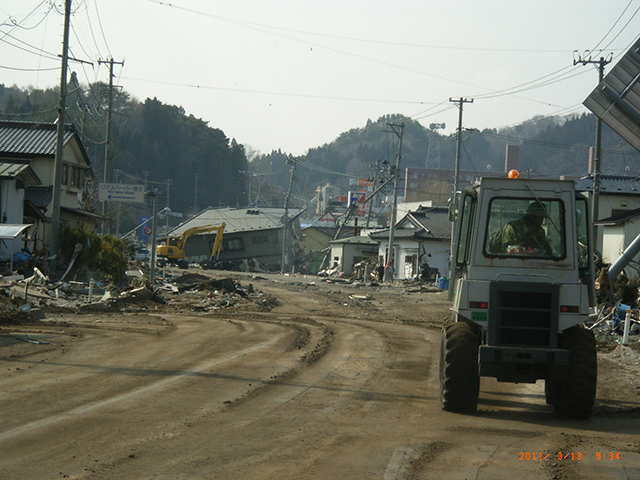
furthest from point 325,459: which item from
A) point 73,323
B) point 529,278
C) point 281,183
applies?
point 281,183

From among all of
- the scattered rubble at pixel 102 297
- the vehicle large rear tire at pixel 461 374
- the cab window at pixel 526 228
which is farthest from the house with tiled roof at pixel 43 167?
the cab window at pixel 526 228

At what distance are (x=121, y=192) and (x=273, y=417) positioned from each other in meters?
25.5

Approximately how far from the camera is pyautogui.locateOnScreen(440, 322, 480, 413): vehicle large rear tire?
25.9 ft

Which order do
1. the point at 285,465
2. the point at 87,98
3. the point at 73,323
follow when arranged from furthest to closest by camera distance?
the point at 87,98, the point at 73,323, the point at 285,465

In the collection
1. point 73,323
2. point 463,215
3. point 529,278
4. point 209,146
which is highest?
point 209,146

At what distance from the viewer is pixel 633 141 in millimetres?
20391

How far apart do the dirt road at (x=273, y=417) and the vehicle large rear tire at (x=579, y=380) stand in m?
0.18

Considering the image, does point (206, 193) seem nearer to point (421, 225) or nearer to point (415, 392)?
point (421, 225)

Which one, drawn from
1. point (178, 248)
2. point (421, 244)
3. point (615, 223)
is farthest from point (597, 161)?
point (178, 248)

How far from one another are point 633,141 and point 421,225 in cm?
3008

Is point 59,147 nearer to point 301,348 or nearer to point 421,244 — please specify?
point 301,348

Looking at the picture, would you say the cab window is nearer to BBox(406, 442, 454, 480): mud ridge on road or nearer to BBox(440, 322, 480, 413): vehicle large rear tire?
BBox(440, 322, 480, 413): vehicle large rear tire

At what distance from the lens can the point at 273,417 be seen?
285 inches
